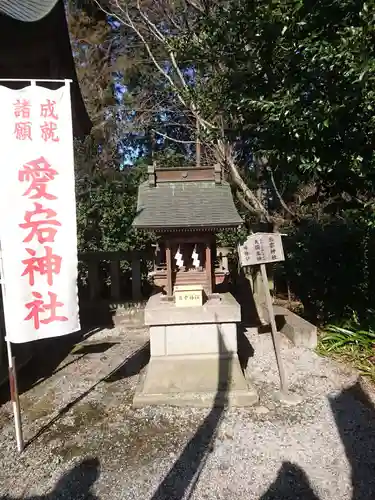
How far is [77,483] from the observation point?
10.6ft

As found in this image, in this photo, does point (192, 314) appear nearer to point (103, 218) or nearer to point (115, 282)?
point (115, 282)

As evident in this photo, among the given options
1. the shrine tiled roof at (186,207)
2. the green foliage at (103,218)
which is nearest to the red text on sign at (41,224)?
the shrine tiled roof at (186,207)

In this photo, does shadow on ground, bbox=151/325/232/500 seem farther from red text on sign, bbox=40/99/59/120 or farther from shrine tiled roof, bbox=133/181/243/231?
red text on sign, bbox=40/99/59/120

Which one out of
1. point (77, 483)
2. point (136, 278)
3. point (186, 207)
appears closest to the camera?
point (77, 483)

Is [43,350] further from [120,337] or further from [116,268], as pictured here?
[116,268]

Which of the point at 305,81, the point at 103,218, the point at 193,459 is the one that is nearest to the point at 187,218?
the point at 305,81

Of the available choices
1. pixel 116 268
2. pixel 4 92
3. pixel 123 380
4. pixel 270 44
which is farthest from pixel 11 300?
pixel 116 268

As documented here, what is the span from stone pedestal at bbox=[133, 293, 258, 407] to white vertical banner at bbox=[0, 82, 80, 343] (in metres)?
1.60

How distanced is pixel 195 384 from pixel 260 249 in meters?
1.93

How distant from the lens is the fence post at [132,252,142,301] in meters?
8.53

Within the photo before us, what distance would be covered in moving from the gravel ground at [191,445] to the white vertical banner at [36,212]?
1.23m

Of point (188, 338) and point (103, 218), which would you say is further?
point (103, 218)

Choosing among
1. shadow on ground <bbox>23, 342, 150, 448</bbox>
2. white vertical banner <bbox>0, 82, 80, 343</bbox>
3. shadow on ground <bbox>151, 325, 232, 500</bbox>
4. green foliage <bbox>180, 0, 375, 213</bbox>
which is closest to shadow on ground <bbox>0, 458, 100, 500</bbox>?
shadow on ground <bbox>151, 325, 232, 500</bbox>

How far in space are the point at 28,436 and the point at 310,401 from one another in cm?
326
